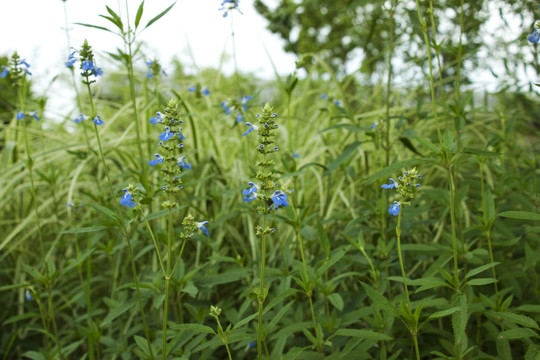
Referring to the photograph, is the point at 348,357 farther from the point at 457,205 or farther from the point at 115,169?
the point at 115,169

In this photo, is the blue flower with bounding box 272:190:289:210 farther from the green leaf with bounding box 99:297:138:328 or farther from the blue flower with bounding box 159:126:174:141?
the green leaf with bounding box 99:297:138:328

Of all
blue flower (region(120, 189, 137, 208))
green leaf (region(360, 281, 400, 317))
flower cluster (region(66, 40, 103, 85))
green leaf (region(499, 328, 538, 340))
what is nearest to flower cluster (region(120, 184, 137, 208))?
blue flower (region(120, 189, 137, 208))

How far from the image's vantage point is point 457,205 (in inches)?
67.7

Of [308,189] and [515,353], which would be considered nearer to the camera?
[515,353]

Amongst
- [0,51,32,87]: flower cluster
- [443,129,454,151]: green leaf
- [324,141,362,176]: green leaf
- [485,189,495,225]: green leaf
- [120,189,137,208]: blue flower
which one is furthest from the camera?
[324,141,362,176]: green leaf

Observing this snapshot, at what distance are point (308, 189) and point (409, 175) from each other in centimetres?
150

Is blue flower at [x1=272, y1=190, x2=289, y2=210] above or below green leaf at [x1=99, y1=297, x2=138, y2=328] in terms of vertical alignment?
above

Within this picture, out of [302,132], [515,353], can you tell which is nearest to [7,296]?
[302,132]

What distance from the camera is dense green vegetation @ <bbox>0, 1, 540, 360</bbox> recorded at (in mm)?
1244

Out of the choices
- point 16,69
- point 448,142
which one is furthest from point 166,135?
point 16,69

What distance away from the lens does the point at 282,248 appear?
68.6 inches

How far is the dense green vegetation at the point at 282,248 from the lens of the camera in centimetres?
124

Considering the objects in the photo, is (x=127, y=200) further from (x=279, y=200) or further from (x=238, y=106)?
(x=238, y=106)

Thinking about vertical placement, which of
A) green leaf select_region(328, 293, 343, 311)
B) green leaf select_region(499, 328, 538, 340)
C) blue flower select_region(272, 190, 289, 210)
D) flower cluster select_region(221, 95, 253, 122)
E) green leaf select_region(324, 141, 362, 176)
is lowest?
green leaf select_region(499, 328, 538, 340)
